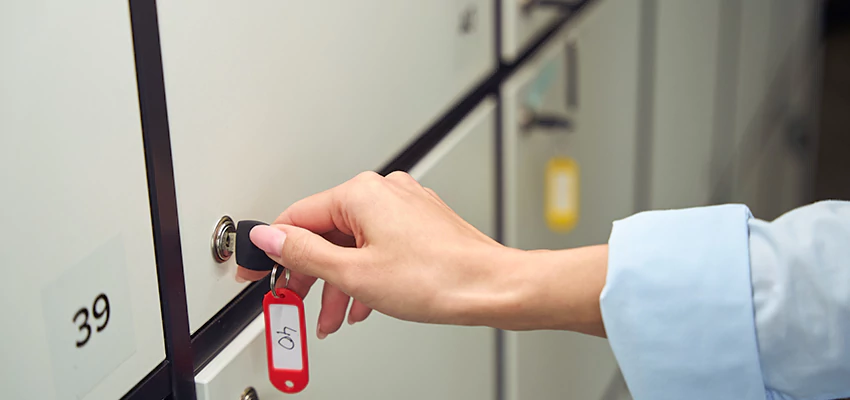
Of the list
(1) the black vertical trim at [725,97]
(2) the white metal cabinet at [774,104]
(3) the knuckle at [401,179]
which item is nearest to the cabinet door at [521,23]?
(3) the knuckle at [401,179]

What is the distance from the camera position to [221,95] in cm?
56

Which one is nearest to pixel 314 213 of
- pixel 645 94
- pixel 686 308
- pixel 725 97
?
pixel 686 308

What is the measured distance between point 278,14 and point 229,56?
0.08 meters

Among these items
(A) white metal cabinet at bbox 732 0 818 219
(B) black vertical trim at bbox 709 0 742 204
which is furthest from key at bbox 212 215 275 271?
(A) white metal cabinet at bbox 732 0 818 219

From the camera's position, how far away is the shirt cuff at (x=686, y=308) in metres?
0.52

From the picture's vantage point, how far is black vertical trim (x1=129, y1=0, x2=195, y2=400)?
0.48 metres

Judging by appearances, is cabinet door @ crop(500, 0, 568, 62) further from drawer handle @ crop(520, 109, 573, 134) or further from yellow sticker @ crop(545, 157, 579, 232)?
yellow sticker @ crop(545, 157, 579, 232)

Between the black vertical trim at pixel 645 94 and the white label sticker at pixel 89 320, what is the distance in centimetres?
130

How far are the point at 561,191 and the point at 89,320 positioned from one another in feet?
2.96

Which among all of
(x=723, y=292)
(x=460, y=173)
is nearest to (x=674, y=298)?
(x=723, y=292)

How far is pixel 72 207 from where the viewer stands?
44 cm

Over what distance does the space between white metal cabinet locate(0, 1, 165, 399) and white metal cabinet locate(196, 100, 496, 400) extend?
110 millimetres

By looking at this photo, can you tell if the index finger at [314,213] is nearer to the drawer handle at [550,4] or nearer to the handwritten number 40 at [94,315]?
the handwritten number 40 at [94,315]

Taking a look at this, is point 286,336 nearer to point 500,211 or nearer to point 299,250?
point 299,250
